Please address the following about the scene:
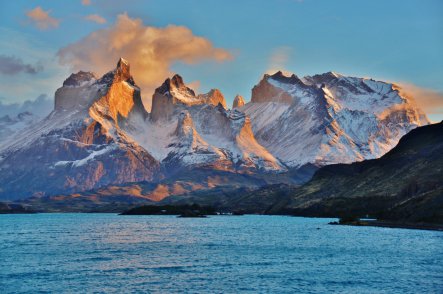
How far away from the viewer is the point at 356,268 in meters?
117

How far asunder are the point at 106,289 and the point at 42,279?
1629cm

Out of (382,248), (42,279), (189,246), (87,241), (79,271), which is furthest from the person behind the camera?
(87,241)

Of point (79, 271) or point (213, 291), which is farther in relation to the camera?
point (79, 271)

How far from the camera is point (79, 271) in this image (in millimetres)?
111625

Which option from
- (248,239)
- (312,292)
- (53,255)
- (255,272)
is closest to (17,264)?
(53,255)

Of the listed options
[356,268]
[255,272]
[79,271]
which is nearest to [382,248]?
[356,268]

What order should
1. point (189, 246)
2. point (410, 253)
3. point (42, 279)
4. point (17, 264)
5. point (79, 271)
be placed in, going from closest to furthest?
1. point (42, 279)
2. point (79, 271)
3. point (17, 264)
4. point (410, 253)
5. point (189, 246)

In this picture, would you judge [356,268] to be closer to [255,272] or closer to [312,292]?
[255,272]

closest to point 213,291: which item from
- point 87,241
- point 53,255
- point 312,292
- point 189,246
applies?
point 312,292

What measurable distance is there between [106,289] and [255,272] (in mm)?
29852

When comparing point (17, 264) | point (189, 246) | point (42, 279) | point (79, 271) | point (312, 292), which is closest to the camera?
point (312, 292)

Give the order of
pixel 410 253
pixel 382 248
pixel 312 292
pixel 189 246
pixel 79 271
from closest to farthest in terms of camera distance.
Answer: pixel 312 292
pixel 79 271
pixel 410 253
pixel 382 248
pixel 189 246

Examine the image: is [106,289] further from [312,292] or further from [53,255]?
[53,255]

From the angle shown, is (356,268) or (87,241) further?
(87,241)
